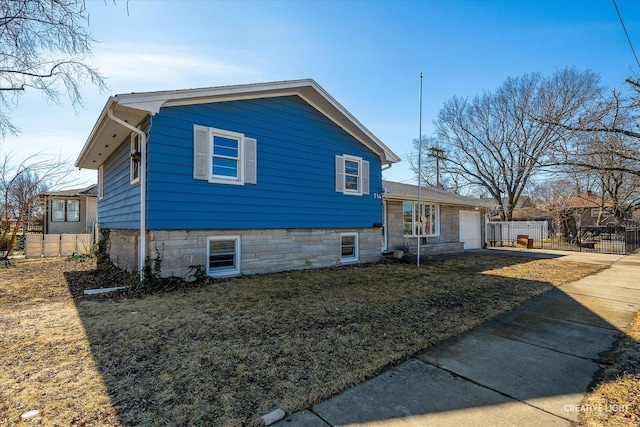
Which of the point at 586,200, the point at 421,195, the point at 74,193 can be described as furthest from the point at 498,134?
the point at 74,193

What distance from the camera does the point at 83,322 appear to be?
176 inches

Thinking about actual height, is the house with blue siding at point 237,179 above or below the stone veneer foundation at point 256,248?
above

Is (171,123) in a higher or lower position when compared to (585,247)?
higher

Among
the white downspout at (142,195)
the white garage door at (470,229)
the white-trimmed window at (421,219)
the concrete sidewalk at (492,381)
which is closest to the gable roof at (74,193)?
the white downspout at (142,195)

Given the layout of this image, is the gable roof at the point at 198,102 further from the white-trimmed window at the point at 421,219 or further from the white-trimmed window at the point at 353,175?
the white-trimmed window at the point at 421,219

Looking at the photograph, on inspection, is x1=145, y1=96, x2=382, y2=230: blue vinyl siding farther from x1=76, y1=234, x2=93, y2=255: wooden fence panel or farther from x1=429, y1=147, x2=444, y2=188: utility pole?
x1=429, y1=147, x2=444, y2=188: utility pole

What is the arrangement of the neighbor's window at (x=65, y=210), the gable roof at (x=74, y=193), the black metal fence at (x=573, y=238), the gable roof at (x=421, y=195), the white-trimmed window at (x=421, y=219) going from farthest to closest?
the neighbor's window at (x=65, y=210) → the gable roof at (x=74, y=193) → the black metal fence at (x=573, y=238) → the white-trimmed window at (x=421, y=219) → the gable roof at (x=421, y=195)

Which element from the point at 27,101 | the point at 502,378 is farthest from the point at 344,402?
the point at 27,101

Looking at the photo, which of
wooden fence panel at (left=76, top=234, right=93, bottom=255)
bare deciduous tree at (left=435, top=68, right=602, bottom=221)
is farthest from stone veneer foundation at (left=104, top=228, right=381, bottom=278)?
bare deciduous tree at (left=435, top=68, right=602, bottom=221)

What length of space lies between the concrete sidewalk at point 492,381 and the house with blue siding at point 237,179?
17.9 ft

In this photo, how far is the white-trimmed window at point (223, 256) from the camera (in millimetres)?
7684

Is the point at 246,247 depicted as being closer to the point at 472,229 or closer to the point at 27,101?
the point at 27,101

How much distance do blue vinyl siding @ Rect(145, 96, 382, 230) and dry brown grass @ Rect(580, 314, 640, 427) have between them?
6844 mm

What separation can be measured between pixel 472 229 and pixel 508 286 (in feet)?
40.7
